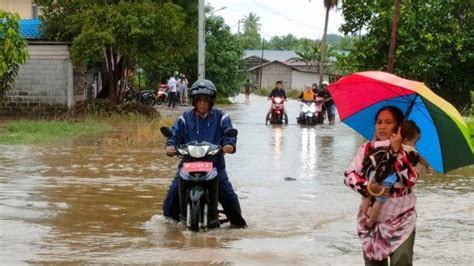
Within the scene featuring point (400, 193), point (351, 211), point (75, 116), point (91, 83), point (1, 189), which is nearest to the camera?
point (400, 193)

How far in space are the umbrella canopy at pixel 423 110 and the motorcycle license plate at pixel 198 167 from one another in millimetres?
2633

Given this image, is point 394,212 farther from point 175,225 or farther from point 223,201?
point 175,225

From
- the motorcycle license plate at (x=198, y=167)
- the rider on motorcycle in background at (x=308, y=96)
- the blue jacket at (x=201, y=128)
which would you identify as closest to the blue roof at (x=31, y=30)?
the rider on motorcycle in background at (x=308, y=96)

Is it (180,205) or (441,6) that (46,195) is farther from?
(441,6)

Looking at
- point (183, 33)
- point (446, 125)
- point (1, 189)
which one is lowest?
point (1, 189)

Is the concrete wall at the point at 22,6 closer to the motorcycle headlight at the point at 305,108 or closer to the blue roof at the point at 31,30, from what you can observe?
the blue roof at the point at 31,30

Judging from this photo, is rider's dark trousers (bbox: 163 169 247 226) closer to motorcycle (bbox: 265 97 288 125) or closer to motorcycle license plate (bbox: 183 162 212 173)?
motorcycle license plate (bbox: 183 162 212 173)

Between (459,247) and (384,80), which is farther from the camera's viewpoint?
(459,247)

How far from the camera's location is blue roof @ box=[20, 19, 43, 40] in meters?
27.2

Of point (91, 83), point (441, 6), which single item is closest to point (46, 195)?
point (91, 83)

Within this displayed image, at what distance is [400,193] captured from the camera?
203 inches

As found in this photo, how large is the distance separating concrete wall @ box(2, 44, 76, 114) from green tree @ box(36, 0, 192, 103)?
808mm

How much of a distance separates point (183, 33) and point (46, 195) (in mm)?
16366

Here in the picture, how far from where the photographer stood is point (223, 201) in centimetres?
851
